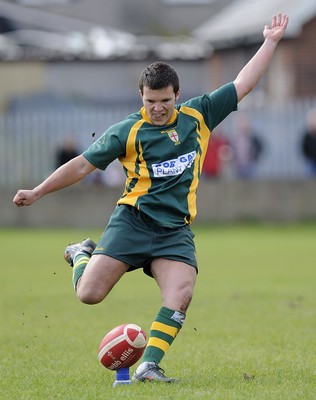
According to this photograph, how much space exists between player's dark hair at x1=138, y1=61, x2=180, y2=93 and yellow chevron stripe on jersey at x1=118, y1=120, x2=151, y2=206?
1.01ft

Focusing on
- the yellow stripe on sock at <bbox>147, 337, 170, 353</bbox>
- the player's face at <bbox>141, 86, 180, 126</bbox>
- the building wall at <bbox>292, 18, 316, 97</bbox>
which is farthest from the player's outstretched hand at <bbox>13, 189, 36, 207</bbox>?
the building wall at <bbox>292, 18, 316, 97</bbox>

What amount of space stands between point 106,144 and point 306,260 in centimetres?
967

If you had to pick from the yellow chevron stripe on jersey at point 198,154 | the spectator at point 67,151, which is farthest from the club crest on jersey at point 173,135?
the spectator at point 67,151

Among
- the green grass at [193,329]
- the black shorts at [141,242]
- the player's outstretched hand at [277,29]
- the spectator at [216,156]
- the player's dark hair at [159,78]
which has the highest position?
the player's outstretched hand at [277,29]

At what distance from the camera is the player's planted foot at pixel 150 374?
6.93 metres

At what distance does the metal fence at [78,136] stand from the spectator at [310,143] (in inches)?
8.3

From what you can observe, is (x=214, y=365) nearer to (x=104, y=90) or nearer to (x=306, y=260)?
(x=306, y=260)

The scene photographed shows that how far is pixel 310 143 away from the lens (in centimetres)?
2431

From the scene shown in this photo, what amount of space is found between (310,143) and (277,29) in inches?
661

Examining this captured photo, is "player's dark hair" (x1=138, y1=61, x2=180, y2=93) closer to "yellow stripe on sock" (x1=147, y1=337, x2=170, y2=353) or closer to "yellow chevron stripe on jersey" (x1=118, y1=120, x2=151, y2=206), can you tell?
"yellow chevron stripe on jersey" (x1=118, y1=120, x2=151, y2=206)

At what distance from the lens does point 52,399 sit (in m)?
6.42

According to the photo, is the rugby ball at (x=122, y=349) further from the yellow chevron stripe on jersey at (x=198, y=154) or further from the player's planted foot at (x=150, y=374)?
the yellow chevron stripe on jersey at (x=198, y=154)

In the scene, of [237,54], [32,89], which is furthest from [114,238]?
[32,89]

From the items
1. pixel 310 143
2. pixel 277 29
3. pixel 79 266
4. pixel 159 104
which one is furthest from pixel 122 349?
pixel 310 143
